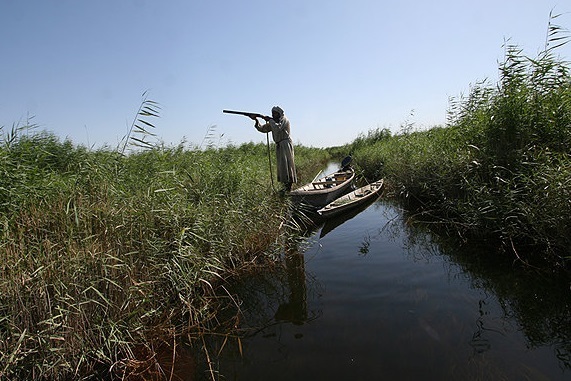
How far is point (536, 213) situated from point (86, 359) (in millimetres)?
4999

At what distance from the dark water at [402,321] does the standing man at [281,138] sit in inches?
89.3

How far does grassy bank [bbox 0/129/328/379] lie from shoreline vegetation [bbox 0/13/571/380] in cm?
2

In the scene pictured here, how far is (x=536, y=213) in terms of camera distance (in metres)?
3.73

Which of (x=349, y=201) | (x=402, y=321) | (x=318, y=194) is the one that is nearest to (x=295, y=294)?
(x=402, y=321)

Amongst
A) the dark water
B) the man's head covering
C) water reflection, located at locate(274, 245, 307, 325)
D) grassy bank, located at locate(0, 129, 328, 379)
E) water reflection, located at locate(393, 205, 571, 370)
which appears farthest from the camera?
the man's head covering

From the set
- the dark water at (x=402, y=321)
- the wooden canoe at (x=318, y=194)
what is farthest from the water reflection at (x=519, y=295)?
the wooden canoe at (x=318, y=194)

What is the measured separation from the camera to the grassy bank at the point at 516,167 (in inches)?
146

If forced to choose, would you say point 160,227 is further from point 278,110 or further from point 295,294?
point 278,110

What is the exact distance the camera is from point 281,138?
645cm

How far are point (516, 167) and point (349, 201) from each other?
3763 mm

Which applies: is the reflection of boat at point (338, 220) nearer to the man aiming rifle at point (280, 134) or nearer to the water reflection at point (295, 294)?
the man aiming rifle at point (280, 134)

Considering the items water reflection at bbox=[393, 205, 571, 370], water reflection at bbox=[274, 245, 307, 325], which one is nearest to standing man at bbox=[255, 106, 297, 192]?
water reflection at bbox=[274, 245, 307, 325]

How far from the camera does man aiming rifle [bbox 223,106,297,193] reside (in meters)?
6.36

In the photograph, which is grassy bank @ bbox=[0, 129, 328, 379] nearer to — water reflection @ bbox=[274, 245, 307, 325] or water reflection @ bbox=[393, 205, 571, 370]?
water reflection @ bbox=[274, 245, 307, 325]
